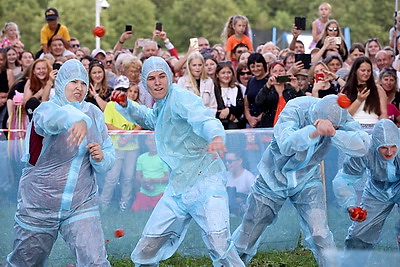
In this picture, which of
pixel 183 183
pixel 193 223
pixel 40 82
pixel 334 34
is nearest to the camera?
pixel 183 183

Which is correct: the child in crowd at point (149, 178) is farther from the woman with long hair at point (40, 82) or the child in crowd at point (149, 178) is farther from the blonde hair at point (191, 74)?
the woman with long hair at point (40, 82)

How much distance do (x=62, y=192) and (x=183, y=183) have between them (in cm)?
94

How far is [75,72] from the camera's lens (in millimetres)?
6500

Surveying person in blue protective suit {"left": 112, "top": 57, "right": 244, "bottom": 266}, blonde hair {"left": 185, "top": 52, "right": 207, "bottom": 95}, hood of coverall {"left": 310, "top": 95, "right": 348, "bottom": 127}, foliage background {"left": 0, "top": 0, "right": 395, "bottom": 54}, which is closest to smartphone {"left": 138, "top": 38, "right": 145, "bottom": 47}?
blonde hair {"left": 185, "top": 52, "right": 207, "bottom": 95}

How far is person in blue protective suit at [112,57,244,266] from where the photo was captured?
6560 millimetres

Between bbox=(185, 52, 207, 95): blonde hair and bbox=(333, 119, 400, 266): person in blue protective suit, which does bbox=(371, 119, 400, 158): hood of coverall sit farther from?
bbox=(185, 52, 207, 95): blonde hair

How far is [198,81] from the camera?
10.1 meters

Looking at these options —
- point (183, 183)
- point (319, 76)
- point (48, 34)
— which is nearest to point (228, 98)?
point (319, 76)

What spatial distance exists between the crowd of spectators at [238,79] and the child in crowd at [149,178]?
0.09 m

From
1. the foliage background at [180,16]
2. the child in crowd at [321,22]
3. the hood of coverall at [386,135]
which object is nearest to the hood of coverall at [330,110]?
the hood of coverall at [386,135]

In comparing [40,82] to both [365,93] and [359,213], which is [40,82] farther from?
[359,213]

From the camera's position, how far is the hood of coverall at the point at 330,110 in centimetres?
684

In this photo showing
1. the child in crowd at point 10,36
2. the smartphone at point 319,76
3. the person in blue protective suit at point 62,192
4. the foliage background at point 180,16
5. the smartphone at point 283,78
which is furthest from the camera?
the foliage background at point 180,16

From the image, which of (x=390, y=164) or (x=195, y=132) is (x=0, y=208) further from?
(x=390, y=164)
